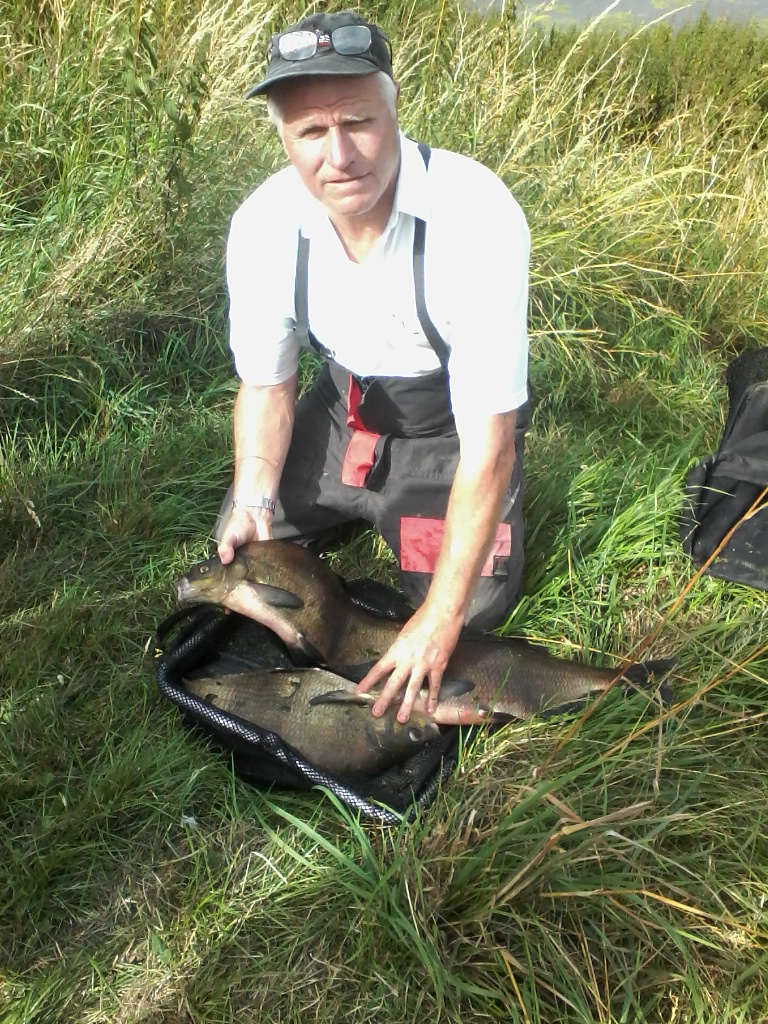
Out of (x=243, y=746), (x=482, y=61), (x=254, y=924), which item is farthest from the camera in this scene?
(x=482, y=61)

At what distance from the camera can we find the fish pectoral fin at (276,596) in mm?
2783

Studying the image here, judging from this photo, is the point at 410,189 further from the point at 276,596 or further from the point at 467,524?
the point at 276,596

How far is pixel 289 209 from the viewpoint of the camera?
2.76m

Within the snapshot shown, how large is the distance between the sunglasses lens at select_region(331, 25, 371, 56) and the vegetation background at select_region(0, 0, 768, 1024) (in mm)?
579

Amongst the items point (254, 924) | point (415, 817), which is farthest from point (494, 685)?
point (254, 924)

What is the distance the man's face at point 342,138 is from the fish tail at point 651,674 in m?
1.45

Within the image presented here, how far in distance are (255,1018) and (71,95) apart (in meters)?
3.69

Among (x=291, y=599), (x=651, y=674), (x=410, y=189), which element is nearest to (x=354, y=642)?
(x=291, y=599)

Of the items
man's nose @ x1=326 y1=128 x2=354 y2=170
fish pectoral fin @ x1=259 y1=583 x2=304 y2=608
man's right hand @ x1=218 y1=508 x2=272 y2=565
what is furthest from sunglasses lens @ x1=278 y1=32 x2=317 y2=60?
fish pectoral fin @ x1=259 y1=583 x2=304 y2=608

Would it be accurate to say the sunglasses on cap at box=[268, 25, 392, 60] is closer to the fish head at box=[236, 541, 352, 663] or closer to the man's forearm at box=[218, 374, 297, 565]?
the man's forearm at box=[218, 374, 297, 565]

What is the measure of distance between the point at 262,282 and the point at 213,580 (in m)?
0.87

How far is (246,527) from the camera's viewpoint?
296 cm

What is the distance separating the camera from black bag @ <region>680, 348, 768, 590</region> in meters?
3.27

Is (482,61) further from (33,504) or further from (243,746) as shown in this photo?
(243,746)
